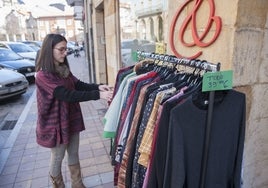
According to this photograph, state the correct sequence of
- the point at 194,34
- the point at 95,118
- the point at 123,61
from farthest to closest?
the point at 95,118
the point at 123,61
the point at 194,34

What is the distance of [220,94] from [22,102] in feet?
22.9

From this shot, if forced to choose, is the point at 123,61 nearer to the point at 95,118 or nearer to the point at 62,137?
the point at 95,118

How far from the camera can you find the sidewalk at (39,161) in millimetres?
3062

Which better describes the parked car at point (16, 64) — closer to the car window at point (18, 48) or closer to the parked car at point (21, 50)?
the parked car at point (21, 50)

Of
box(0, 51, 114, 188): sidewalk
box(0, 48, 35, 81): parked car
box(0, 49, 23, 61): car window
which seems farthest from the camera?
box(0, 49, 23, 61): car window

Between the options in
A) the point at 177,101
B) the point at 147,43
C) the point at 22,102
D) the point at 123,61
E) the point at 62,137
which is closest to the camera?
the point at 177,101

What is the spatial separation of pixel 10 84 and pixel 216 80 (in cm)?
673

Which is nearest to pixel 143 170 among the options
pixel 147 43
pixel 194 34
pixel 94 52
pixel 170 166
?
pixel 170 166

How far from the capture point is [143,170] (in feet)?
5.11

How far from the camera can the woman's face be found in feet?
7.29

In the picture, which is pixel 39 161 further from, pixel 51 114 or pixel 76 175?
pixel 51 114

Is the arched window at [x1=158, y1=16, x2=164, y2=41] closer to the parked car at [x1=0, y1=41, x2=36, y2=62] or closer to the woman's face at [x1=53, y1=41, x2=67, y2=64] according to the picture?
the woman's face at [x1=53, y1=41, x2=67, y2=64]

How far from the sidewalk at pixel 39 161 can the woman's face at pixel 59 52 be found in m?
1.56

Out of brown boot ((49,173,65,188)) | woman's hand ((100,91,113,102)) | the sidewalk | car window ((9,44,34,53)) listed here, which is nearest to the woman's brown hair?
woman's hand ((100,91,113,102))
